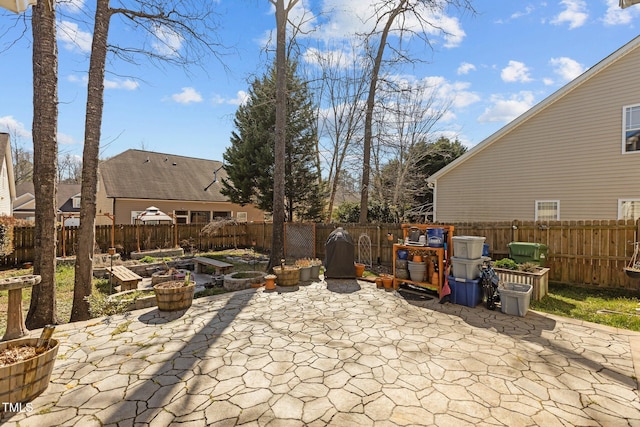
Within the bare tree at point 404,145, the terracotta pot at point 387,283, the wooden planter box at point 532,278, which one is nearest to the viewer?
the wooden planter box at point 532,278

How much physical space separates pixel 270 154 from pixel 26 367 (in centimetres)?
1357

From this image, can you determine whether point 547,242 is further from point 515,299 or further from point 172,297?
point 172,297

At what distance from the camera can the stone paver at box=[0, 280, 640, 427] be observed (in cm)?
248

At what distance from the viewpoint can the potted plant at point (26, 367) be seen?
2.43 metres

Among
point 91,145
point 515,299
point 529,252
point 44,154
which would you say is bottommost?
point 515,299

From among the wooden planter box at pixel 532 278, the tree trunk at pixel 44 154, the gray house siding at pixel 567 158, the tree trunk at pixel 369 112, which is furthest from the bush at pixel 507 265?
the tree trunk at pixel 44 154

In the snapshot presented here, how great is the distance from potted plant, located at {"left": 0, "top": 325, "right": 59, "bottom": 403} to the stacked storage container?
20.0 ft

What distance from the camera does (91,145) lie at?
4922mm

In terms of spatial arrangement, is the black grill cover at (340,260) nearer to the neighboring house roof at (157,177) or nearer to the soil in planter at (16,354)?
the soil in planter at (16,354)

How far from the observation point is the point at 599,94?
9.12 meters

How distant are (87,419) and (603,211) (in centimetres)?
1267

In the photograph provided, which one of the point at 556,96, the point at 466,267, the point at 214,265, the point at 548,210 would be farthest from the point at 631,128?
the point at 214,265

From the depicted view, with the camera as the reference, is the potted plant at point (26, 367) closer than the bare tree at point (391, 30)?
Yes

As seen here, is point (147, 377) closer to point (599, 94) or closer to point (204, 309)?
point (204, 309)
